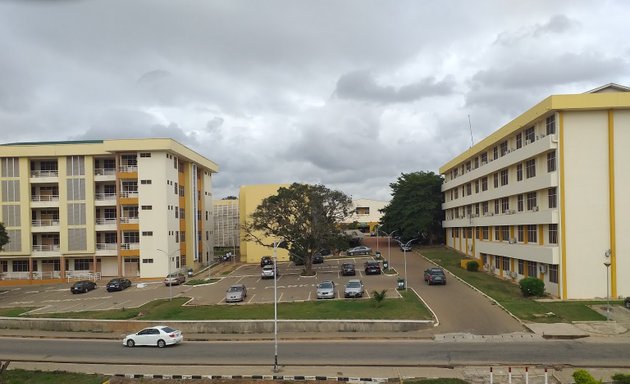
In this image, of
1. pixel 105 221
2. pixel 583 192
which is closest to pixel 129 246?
pixel 105 221

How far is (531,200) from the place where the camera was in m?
43.4

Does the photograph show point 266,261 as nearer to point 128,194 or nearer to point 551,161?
point 128,194

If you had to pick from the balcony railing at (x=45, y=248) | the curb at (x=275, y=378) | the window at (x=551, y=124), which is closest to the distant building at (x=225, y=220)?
the balcony railing at (x=45, y=248)

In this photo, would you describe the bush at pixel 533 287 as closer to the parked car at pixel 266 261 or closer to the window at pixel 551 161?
the window at pixel 551 161

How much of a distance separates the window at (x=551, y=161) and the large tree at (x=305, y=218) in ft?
77.4

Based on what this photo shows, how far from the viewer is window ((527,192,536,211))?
140 ft

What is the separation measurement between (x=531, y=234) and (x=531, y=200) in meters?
2.88

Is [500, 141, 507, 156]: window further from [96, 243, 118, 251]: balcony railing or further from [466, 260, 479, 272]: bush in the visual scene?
[96, 243, 118, 251]: balcony railing

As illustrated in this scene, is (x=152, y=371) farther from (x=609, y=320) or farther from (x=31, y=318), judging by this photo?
(x=609, y=320)

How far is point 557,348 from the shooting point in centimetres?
2544

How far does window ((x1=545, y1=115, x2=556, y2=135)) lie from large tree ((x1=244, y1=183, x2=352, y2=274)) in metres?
24.1

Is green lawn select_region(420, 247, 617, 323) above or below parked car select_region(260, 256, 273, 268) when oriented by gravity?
above

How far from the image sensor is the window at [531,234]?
139 ft

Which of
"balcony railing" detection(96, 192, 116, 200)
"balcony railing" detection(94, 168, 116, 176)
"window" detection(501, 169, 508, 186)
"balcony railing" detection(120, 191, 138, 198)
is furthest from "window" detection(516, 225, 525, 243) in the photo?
"balcony railing" detection(94, 168, 116, 176)
